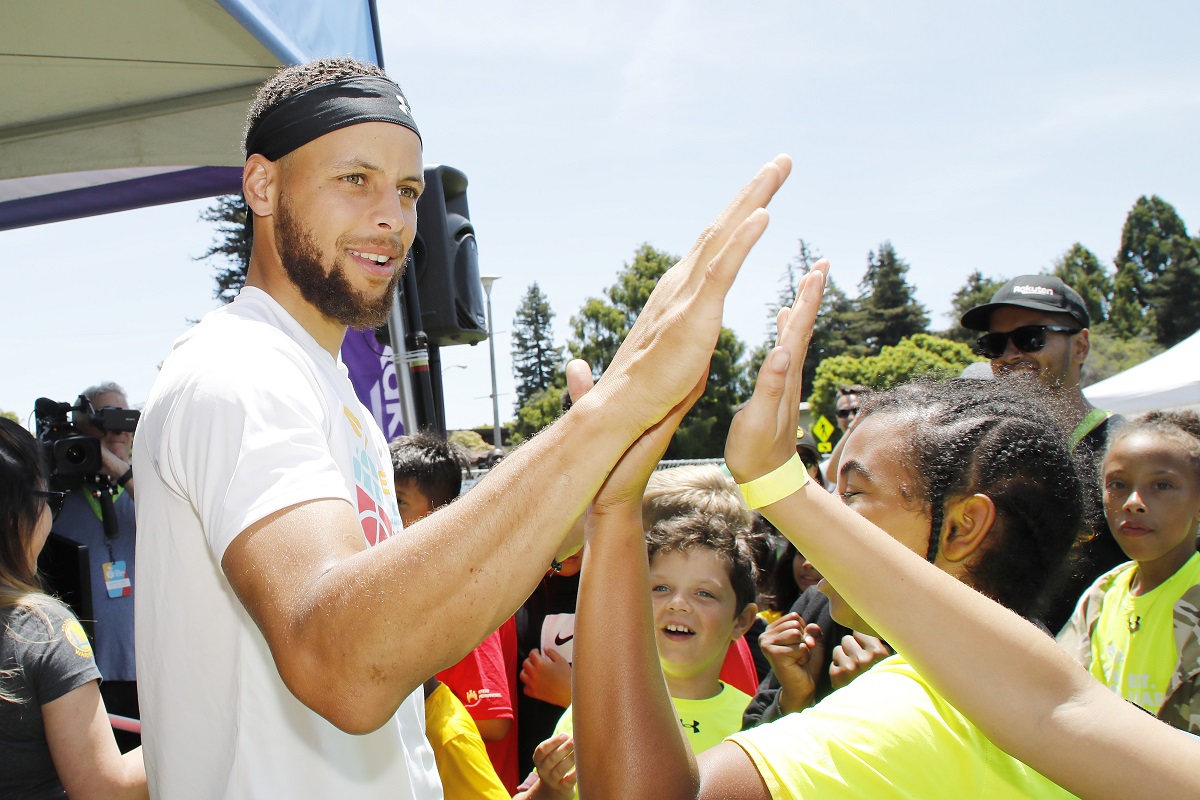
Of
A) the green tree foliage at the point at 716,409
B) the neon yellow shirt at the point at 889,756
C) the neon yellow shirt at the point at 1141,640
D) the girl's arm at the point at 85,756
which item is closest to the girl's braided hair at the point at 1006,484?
the neon yellow shirt at the point at 889,756

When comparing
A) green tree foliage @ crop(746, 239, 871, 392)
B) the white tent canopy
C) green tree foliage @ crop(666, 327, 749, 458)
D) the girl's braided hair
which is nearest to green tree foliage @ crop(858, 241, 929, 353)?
green tree foliage @ crop(746, 239, 871, 392)

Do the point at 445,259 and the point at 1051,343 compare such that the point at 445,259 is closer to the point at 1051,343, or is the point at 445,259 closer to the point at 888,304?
the point at 1051,343

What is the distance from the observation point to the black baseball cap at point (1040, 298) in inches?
132

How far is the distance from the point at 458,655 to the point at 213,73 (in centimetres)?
Result: 305

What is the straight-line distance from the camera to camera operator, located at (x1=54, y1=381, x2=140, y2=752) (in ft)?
12.8

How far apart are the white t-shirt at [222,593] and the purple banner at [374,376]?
7.11ft

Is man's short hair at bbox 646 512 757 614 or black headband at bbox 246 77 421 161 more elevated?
black headband at bbox 246 77 421 161

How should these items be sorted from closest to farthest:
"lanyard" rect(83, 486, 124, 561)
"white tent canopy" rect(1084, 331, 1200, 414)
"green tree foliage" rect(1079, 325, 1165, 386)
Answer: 1. "lanyard" rect(83, 486, 124, 561)
2. "white tent canopy" rect(1084, 331, 1200, 414)
3. "green tree foliage" rect(1079, 325, 1165, 386)

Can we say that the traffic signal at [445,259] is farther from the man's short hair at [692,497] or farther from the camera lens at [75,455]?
the camera lens at [75,455]

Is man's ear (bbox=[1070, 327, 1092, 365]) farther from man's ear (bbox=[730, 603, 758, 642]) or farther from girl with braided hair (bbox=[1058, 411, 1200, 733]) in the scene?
man's ear (bbox=[730, 603, 758, 642])

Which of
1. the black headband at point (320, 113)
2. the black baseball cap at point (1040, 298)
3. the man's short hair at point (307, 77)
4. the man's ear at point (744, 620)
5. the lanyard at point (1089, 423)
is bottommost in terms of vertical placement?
the man's ear at point (744, 620)

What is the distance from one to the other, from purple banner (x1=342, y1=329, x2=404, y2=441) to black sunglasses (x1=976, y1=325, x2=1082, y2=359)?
2.42 m

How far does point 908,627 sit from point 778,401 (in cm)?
36

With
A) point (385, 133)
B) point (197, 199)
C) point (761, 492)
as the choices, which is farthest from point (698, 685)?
point (197, 199)
